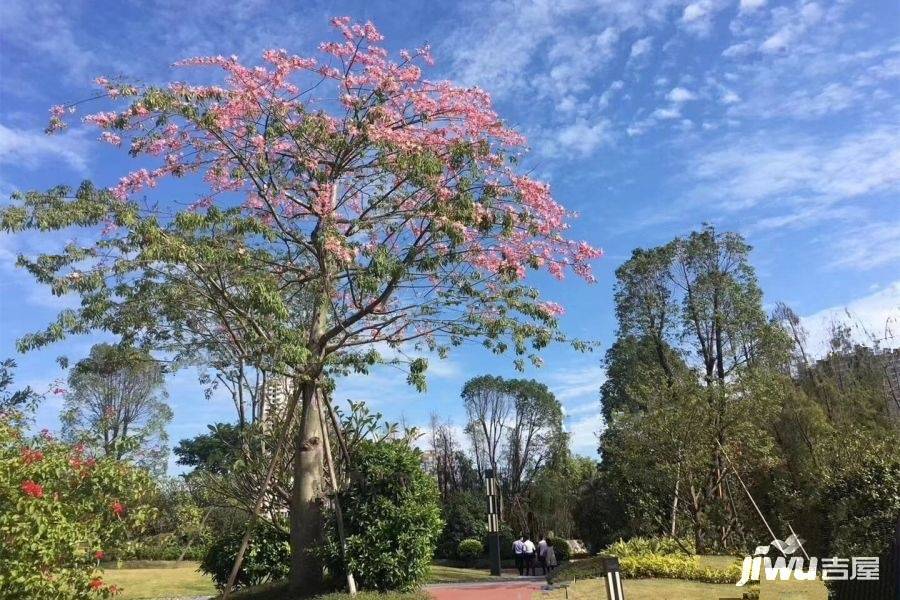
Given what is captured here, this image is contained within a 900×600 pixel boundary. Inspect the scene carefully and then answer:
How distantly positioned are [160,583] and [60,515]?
11.9 m

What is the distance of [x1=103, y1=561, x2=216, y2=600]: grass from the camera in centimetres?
1445

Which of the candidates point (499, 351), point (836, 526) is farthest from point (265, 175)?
point (836, 526)

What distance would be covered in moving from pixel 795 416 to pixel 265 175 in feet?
53.3

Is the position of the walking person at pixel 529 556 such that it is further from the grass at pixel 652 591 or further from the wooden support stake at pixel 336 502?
the wooden support stake at pixel 336 502

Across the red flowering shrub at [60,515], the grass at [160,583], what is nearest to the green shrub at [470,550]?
the grass at [160,583]

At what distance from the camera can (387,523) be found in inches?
336

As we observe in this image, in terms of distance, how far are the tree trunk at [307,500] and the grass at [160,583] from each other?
5.09 metres

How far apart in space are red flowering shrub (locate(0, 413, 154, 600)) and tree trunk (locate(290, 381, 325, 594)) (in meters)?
2.73

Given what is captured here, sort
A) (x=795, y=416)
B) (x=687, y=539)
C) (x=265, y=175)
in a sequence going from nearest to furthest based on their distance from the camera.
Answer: (x=265, y=175) < (x=687, y=539) < (x=795, y=416)

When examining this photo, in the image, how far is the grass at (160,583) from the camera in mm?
14453

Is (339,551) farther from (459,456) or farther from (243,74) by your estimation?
(459,456)

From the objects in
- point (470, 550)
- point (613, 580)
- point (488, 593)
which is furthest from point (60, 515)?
point (470, 550)

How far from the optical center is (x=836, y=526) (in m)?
9.14

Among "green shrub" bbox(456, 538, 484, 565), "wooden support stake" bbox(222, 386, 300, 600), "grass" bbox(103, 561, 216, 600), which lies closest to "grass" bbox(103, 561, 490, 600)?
"grass" bbox(103, 561, 216, 600)
